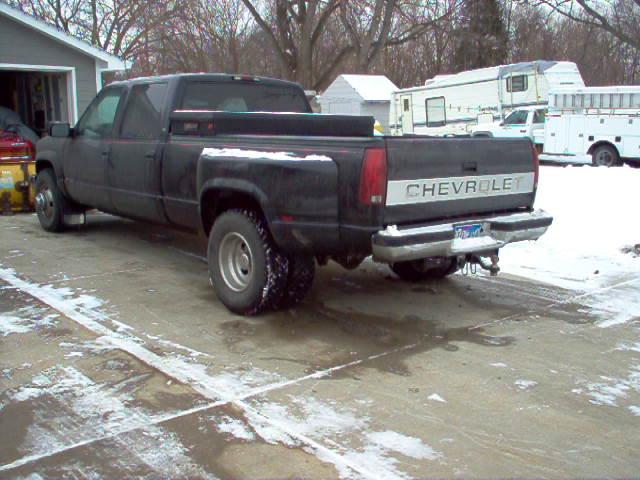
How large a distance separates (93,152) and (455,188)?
443cm

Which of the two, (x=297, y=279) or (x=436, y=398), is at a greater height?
(x=297, y=279)

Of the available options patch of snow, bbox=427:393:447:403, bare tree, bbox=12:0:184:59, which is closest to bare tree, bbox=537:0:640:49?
patch of snow, bbox=427:393:447:403

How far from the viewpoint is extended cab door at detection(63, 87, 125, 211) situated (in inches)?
293

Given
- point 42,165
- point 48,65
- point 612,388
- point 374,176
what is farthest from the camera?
point 48,65

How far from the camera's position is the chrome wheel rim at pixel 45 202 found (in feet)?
29.1

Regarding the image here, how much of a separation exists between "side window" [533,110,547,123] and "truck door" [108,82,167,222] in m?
19.1

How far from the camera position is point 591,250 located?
8102 mm

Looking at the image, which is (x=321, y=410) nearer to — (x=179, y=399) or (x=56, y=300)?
(x=179, y=399)

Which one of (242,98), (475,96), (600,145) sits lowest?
(600,145)

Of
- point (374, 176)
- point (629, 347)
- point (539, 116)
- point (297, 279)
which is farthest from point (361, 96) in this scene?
point (374, 176)

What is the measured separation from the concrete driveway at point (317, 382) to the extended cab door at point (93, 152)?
1.30 m

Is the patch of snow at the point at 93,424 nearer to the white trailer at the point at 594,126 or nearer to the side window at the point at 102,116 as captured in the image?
the side window at the point at 102,116

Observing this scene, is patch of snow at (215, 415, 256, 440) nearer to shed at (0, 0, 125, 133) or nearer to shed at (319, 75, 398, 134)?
shed at (0, 0, 125, 133)

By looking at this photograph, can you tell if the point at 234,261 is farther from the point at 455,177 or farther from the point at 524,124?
the point at 524,124
